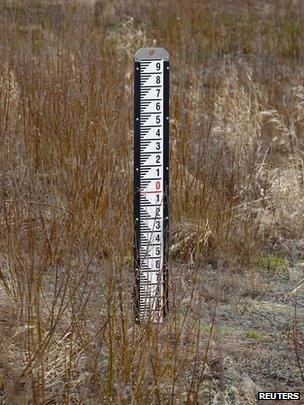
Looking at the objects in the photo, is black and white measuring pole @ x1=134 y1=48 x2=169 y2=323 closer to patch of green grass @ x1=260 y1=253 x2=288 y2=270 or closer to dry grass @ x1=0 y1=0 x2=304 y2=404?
dry grass @ x1=0 y1=0 x2=304 y2=404

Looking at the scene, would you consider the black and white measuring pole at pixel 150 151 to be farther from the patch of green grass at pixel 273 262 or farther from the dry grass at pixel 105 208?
the patch of green grass at pixel 273 262

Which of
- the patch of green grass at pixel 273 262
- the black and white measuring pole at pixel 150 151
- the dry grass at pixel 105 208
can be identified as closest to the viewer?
the dry grass at pixel 105 208

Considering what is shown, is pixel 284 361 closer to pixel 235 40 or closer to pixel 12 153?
pixel 12 153

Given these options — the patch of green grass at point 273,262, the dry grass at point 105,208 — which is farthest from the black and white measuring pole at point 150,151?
the patch of green grass at point 273,262

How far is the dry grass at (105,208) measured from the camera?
2.75 meters

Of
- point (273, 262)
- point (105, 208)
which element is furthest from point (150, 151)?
point (273, 262)

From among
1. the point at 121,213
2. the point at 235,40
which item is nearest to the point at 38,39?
the point at 121,213

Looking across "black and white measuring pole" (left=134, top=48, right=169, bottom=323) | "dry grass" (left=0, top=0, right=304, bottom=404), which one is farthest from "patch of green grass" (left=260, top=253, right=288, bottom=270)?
"black and white measuring pole" (left=134, top=48, right=169, bottom=323)

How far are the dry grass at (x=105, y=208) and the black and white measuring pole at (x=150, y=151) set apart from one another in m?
0.10

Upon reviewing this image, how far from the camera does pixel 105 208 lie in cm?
390

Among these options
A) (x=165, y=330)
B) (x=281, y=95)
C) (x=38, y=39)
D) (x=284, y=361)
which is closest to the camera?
(x=165, y=330)

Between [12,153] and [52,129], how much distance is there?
320 millimetres

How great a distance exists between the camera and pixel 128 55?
7.36 meters

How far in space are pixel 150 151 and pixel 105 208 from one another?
643 mm
